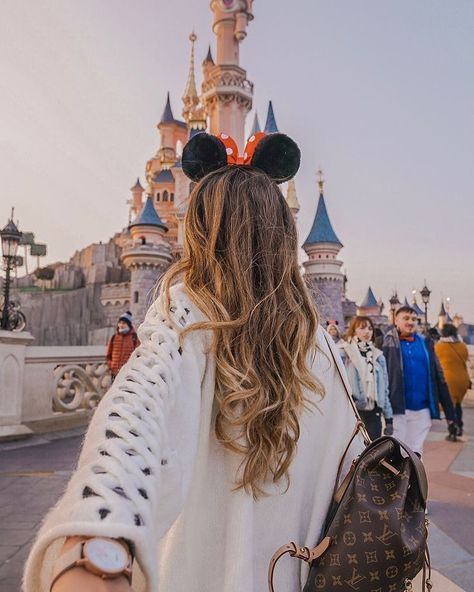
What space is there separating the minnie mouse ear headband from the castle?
2144 cm

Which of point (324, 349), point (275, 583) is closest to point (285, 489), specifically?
point (275, 583)

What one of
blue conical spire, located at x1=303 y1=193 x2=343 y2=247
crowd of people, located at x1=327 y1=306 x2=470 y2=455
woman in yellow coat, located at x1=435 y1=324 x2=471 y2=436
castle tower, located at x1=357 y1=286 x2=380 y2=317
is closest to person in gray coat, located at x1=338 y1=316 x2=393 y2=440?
crowd of people, located at x1=327 y1=306 x2=470 y2=455

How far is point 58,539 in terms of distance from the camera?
25.2 inches

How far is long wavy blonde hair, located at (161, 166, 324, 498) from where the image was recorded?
949 mm

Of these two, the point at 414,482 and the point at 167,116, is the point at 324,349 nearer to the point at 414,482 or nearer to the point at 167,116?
the point at 414,482

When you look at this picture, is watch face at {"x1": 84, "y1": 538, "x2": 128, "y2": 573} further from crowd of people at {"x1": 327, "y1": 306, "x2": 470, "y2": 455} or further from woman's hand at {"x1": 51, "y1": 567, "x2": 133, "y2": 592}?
crowd of people at {"x1": 327, "y1": 306, "x2": 470, "y2": 455}

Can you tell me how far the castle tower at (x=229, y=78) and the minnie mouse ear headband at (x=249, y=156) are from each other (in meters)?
33.1

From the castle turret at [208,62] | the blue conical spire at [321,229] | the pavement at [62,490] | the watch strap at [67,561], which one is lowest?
the pavement at [62,490]

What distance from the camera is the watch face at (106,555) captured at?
57 cm

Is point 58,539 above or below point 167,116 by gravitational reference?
below

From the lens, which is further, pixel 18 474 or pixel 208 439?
pixel 18 474

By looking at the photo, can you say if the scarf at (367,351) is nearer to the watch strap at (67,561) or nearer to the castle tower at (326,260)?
the watch strap at (67,561)

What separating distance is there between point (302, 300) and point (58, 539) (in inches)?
27.5

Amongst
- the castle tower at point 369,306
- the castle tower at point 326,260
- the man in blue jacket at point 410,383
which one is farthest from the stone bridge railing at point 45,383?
the castle tower at point 369,306
